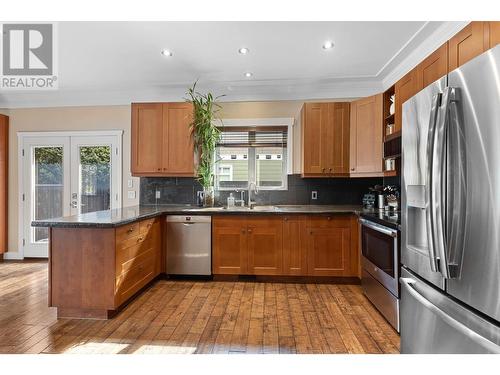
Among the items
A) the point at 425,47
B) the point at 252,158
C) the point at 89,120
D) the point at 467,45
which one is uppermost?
the point at 425,47

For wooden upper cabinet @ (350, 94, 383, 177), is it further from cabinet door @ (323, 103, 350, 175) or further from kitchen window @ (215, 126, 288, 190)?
kitchen window @ (215, 126, 288, 190)

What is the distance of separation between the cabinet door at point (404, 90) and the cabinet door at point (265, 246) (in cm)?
167

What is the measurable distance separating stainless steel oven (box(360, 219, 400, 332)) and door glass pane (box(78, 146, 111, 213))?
3745 mm

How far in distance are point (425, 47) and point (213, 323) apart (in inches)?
131

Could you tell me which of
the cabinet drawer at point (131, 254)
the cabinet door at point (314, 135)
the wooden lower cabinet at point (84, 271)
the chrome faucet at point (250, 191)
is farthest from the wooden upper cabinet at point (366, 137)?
the wooden lower cabinet at point (84, 271)

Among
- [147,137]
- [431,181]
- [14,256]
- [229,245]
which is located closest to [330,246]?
[229,245]

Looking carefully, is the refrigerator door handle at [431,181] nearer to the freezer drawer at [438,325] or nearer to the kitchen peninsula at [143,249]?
the freezer drawer at [438,325]

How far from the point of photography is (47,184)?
4.45 m

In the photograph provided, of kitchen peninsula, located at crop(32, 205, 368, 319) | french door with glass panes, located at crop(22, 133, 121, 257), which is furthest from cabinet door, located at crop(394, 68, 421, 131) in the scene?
french door with glass panes, located at crop(22, 133, 121, 257)

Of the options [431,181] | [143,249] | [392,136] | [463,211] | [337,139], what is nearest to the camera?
[463,211]

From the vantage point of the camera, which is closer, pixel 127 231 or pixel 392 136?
pixel 127 231

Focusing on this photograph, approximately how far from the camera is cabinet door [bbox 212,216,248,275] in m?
3.44

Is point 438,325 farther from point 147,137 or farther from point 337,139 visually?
point 147,137
